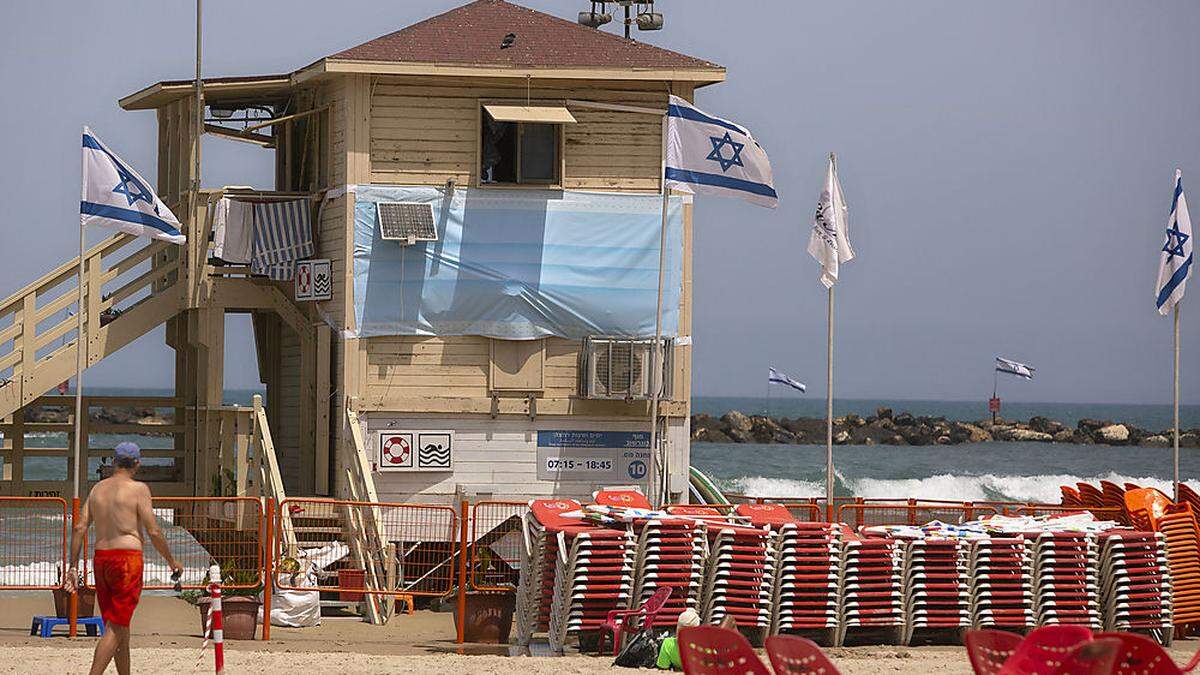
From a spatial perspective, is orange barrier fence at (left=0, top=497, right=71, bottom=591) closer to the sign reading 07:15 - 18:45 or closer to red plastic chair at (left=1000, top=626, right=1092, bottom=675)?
the sign reading 07:15 - 18:45

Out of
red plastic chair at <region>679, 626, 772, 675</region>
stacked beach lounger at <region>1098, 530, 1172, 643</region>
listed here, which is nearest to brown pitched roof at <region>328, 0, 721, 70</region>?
stacked beach lounger at <region>1098, 530, 1172, 643</region>

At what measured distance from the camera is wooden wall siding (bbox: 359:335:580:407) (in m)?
22.2

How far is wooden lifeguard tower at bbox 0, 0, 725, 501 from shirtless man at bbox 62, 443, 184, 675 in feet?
27.8

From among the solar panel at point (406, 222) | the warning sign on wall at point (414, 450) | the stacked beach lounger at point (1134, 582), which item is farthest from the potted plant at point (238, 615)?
the stacked beach lounger at point (1134, 582)

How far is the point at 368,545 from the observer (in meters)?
20.8

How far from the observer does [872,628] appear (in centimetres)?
1767

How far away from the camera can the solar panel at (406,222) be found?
21953mm

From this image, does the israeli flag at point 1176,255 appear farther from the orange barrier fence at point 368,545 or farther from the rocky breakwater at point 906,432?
the rocky breakwater at point 906,432

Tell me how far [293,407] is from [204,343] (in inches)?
107

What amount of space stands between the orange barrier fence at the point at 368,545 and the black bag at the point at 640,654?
430 cm

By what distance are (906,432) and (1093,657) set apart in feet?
300

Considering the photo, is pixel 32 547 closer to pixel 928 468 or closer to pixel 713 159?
pixel 713 159

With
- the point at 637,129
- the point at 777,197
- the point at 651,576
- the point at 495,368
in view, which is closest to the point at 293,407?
the point at 495,368

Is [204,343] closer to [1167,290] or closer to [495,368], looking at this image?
[495,368]
